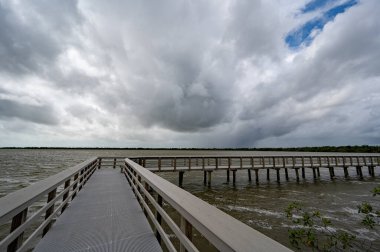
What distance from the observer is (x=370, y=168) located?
92.2 ft

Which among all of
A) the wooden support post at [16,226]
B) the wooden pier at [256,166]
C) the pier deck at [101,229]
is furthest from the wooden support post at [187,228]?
the wooden pier at [256,166]

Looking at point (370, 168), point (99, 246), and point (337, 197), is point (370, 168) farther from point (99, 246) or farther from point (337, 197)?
point (99, 246)

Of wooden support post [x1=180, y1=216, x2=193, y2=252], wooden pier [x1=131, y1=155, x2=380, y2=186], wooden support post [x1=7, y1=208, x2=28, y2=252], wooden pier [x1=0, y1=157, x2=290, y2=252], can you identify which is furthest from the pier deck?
wooden pier [x1=131, y1=155, x2=380, y2=186]

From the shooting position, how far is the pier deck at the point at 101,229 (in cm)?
288

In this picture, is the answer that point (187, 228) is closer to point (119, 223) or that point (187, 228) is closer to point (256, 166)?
point (119, 223)

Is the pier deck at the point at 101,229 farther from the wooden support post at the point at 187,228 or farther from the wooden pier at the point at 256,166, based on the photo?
the wooden pier at the point at 256,166

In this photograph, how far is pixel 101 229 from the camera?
3506 millimetres

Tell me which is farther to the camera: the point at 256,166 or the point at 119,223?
the point at 256,166

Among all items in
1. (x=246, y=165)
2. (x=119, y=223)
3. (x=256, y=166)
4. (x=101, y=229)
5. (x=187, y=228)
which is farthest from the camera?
(x=246, y=165)

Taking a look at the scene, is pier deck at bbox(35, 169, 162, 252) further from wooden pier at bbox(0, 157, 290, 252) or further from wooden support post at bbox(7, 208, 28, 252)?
wooden support post at bbox(7, 208, 28, 252)

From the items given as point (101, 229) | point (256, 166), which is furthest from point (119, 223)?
point (256, 166)

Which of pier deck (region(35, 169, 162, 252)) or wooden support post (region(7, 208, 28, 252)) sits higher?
wooden support post (region(7, 208, 28, 252))

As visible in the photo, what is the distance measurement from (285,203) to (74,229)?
38.7ft

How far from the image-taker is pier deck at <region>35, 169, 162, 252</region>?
288 centimetres
